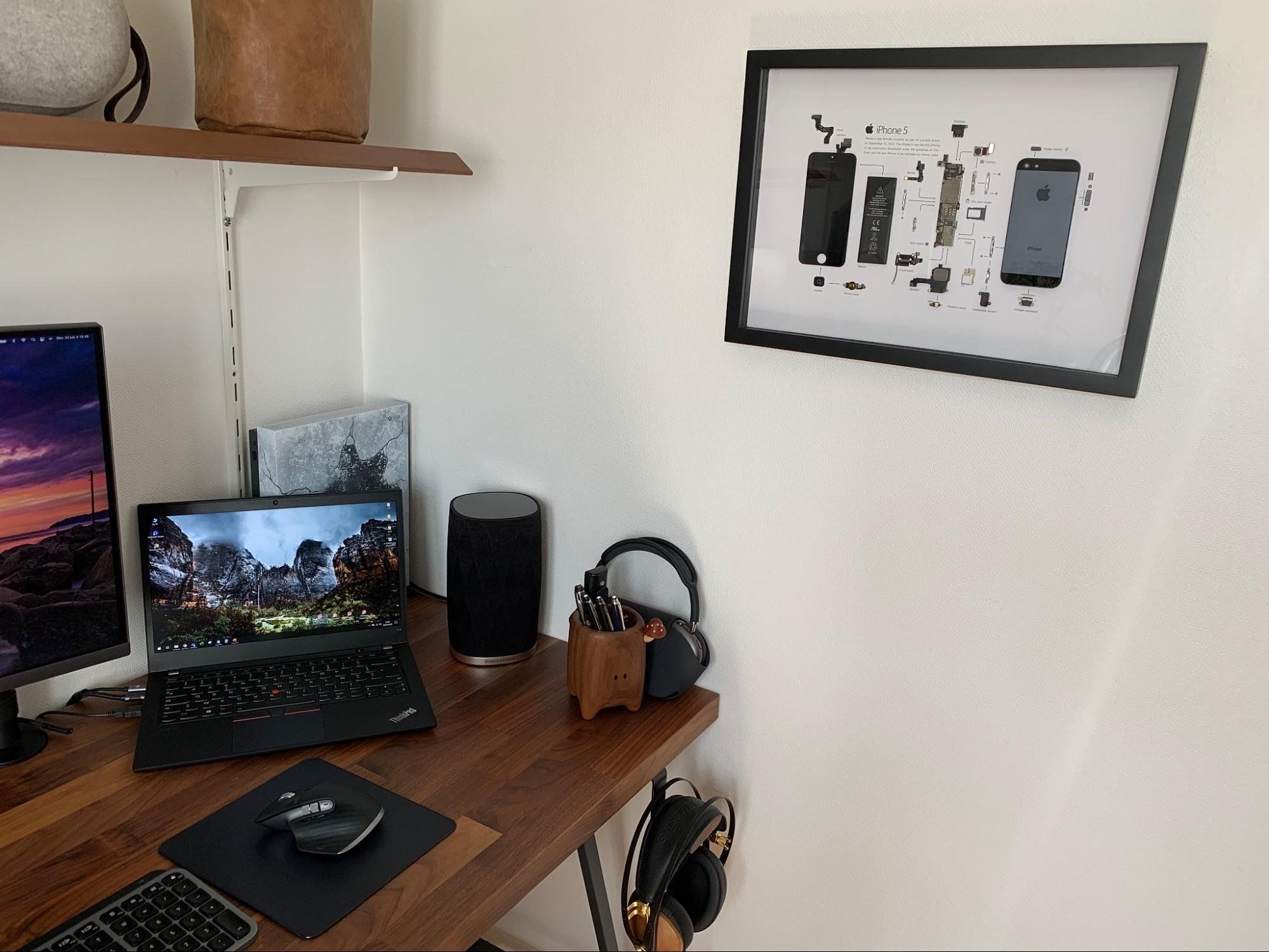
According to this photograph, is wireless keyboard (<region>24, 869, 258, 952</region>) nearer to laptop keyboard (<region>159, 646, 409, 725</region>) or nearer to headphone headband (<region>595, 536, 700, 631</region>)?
laptop keyboard (<region>159, 646, 409, 725</region>)

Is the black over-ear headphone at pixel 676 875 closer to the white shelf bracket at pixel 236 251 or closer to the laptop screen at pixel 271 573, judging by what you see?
the laptop screen at pixel 271 573

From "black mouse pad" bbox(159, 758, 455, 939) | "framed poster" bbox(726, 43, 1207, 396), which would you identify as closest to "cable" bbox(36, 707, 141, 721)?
"black mouse pad" bbox(159, 758, 455, 939)

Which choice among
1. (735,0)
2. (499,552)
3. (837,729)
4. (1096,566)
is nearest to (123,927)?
(499,552)

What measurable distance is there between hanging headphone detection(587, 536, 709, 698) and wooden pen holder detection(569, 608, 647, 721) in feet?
0.12

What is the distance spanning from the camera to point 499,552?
1.37 metres

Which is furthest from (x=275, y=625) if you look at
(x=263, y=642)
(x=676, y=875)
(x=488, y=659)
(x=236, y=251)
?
(x=676, y=875)

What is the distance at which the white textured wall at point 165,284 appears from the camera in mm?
1140

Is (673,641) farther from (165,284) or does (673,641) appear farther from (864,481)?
(165,284)

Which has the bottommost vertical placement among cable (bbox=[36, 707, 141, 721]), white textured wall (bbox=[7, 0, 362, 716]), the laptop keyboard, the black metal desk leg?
the black metal desk leg

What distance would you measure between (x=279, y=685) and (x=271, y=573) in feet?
0.51

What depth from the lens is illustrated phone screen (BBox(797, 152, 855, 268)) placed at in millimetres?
1134

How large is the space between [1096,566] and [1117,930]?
46 centimetres

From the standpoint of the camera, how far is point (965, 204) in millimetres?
1069

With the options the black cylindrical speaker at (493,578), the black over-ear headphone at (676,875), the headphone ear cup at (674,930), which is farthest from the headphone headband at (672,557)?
the headphone ear cup at (674,930)
